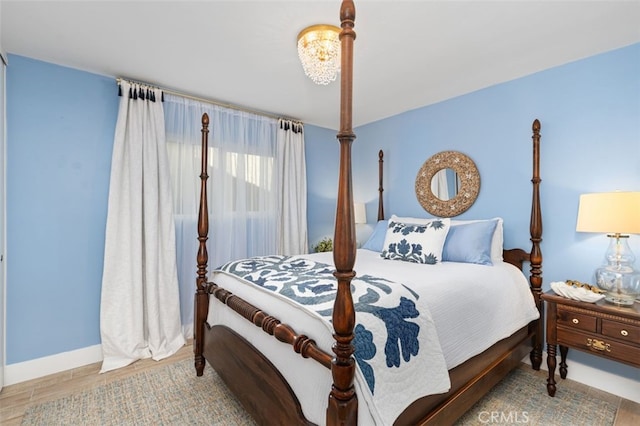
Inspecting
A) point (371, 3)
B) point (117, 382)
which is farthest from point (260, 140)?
point (117, 382)

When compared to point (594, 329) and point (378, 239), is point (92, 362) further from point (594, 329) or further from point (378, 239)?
point (594, 329)

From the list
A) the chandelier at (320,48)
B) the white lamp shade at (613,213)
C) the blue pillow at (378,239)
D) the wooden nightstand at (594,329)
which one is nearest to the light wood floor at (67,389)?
the wooden nightstand at (594,329)

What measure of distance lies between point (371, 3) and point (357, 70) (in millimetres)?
827

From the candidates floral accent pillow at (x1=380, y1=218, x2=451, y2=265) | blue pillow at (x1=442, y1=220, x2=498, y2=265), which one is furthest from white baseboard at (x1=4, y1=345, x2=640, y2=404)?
floral accent pillow at (x1=380, y1=218, x2=451, y2=265)

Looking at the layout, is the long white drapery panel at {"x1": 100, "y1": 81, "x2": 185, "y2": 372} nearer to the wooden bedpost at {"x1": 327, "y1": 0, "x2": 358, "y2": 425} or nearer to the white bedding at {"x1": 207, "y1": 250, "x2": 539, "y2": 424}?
the white bedding at {"x1": 207, "y1": 250, "x2": 539, "y2": 424}

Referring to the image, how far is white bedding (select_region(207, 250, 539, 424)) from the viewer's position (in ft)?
4.15

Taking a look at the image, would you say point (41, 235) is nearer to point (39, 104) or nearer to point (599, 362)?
point (39, 104)

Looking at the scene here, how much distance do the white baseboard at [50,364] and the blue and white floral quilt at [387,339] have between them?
→ 6.43 ft

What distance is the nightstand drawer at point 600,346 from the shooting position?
5.77ft

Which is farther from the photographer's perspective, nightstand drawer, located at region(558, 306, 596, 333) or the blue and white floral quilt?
nightstand drawer, located at region(558, 306, 596, 333)

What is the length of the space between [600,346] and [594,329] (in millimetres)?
102

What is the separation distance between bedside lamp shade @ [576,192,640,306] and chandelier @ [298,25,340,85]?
1.92 metres

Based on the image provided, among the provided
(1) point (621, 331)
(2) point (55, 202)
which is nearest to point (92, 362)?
(2) point (55, 202)

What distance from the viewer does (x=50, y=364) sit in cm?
239
